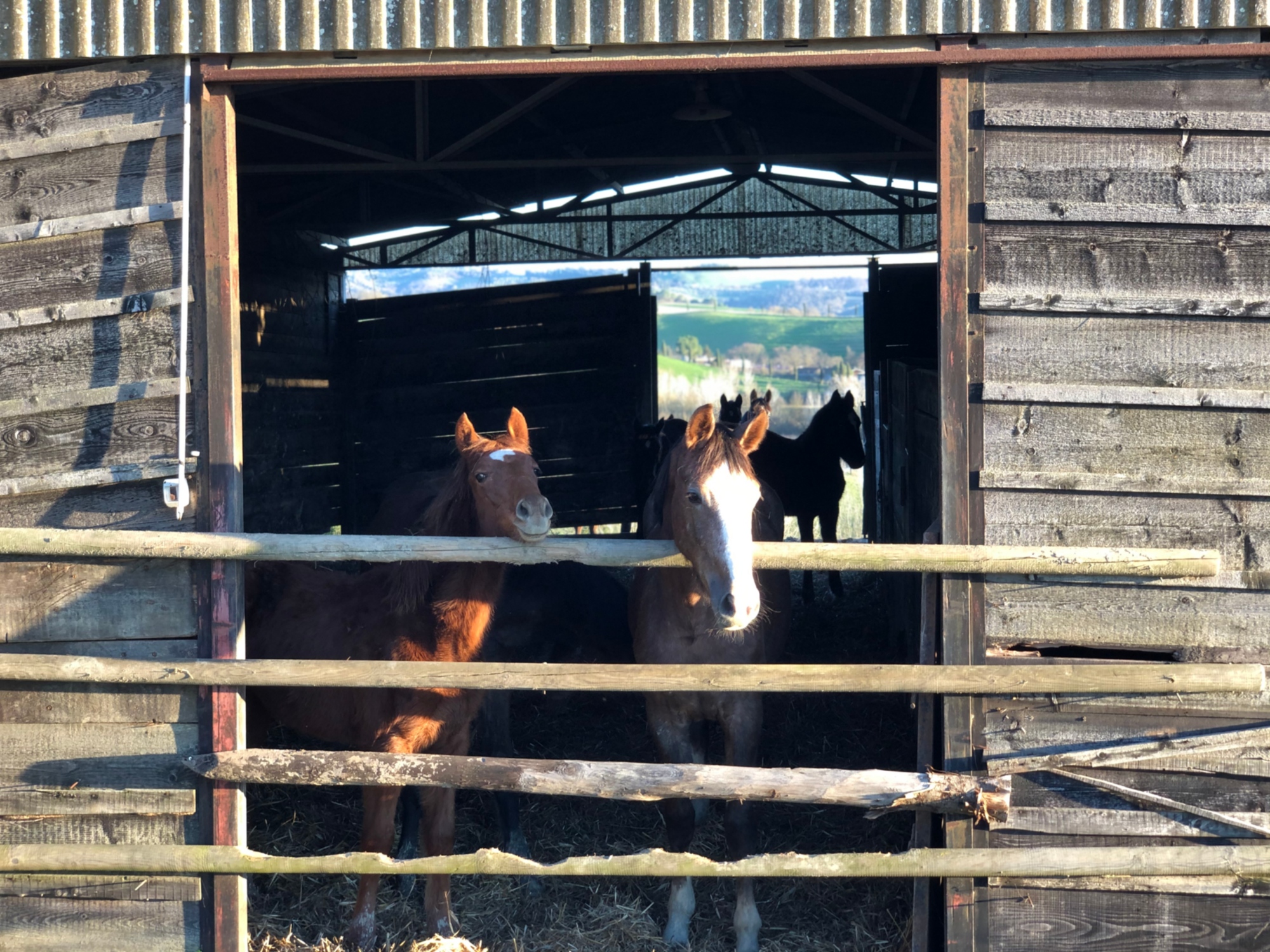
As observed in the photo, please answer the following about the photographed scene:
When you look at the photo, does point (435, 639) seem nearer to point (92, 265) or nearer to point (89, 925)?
point (89, 925)

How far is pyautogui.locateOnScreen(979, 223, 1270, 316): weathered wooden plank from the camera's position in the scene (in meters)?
3.81

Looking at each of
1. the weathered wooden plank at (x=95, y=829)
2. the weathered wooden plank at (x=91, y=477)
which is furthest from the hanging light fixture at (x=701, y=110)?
the weathered wooden plank at (x=95, y=829)

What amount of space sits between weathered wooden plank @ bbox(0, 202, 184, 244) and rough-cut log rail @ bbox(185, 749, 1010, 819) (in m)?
2.03

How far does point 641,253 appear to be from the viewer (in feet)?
44.4

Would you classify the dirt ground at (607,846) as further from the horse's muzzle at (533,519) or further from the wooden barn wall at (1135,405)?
the horse's muzzle at (533,519)

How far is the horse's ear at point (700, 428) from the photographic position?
402 centimetres

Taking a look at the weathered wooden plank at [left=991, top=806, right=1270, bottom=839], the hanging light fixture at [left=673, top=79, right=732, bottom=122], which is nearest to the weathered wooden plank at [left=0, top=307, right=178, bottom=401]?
the weathered wooden plank at [left=991, top=806, right=1270, bottom=839]

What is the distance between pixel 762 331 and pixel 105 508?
3957 centimetres

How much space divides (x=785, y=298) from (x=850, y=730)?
156 feet

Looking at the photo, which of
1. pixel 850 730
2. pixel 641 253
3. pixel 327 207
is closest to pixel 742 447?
pixel 850 730

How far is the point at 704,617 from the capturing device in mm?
4598

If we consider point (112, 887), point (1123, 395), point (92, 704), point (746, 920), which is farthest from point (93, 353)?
point (1123, 395)

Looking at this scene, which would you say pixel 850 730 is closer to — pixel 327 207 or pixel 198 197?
pixel 198 197

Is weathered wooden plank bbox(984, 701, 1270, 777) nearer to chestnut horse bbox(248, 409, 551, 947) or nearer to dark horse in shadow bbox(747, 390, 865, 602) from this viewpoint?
chestnut horse bbox(248, 409, 551, 947)
